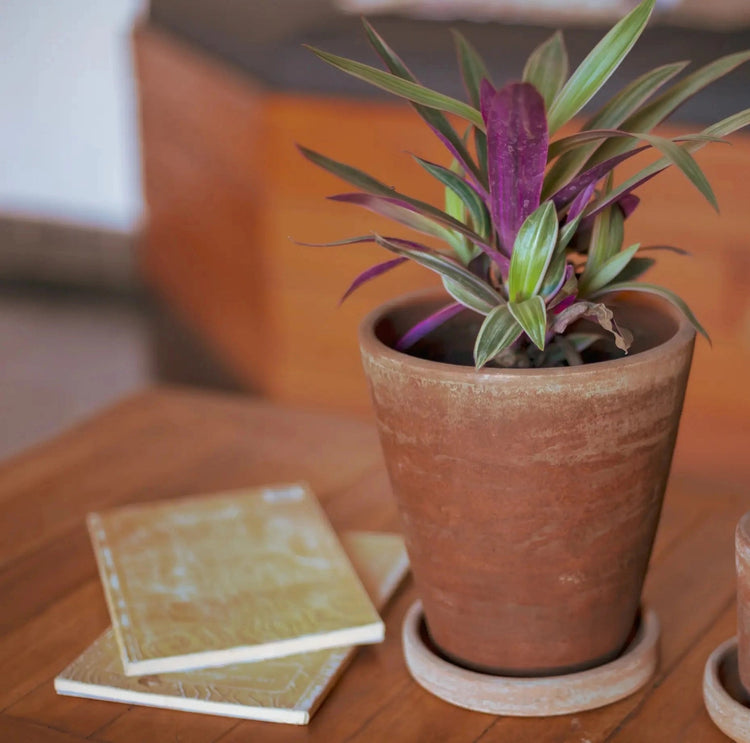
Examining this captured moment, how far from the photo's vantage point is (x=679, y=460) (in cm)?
190

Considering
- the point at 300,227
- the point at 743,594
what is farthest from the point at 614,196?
the point at 300,227

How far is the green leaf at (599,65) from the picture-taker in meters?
0.63

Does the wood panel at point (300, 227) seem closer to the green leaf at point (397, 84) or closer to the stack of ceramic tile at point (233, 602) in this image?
the stack of ceramic tile at point (233, 602)

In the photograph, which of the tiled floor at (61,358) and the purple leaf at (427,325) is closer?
the purple leaf at (427,325)

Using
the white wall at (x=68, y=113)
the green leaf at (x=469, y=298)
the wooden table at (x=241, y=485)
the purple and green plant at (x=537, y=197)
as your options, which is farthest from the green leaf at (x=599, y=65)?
the white wall at (x=68, y=113)

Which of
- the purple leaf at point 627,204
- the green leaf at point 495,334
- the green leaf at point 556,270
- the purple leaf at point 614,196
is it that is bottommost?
the green leaf at point 495,334

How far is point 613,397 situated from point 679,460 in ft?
4.40

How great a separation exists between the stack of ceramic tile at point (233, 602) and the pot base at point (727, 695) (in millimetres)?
Result: 210

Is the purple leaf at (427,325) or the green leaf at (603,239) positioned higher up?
the green leaf at (603,239)

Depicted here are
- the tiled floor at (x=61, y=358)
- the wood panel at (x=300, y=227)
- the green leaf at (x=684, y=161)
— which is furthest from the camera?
the tiled floor at (x=61, y=358)

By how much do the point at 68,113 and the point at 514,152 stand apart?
9.81 ft

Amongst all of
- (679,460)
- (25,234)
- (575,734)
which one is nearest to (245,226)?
(679,460)

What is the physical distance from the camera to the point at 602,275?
685 millimetres

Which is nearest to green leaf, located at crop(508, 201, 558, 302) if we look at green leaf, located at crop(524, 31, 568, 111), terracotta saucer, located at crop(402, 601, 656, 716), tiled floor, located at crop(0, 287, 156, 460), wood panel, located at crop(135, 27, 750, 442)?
green leaf, located at crop(524, 31, 568, 111)
